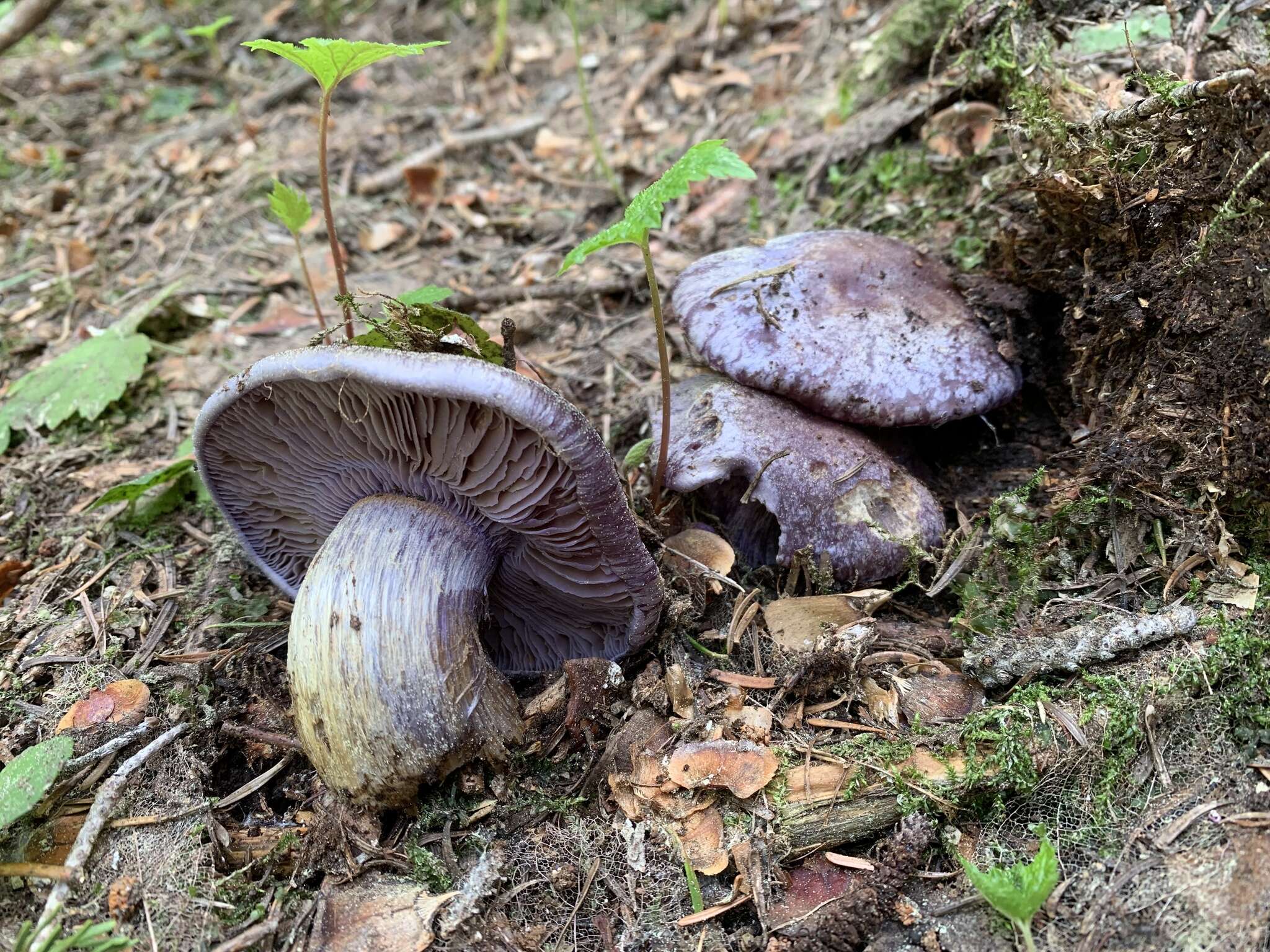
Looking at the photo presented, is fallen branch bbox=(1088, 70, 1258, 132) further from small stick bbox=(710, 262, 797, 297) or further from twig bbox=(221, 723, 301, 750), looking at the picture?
twig bbox=(221, 723, 301, 750)

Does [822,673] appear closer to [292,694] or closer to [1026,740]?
[1026,740]

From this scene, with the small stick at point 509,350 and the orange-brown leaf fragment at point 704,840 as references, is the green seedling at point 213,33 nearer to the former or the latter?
the small stick at point 509,350

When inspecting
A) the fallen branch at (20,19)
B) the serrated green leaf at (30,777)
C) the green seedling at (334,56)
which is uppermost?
the green seedling at (334,56)

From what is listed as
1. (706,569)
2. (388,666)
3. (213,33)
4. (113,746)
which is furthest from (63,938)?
(213,33)

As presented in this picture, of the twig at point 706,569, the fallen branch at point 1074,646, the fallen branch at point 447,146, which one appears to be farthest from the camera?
the fallen branch at point 447,146

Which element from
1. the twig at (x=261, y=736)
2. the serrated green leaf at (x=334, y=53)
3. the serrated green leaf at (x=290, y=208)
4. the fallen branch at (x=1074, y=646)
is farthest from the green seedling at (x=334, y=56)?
the fallen branch at (x=1074, y=646)

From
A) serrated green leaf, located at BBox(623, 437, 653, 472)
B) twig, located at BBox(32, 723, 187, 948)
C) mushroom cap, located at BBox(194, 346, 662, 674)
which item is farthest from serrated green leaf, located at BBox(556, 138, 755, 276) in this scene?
twig, located at BBox(32, 723, 187, 948)

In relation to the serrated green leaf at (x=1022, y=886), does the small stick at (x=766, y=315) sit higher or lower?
higher

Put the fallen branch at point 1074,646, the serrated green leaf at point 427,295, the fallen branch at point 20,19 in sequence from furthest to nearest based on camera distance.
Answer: the fallen branch at point 20,19, the serrated green leaf at point 427,295, the fallen branch at point 1074,646

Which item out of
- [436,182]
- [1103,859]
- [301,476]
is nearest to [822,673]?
[1103,859]
